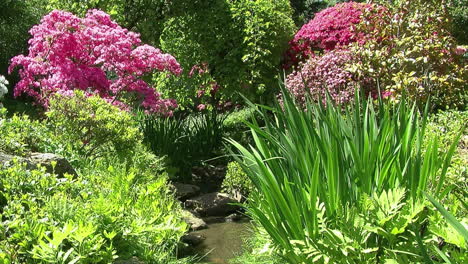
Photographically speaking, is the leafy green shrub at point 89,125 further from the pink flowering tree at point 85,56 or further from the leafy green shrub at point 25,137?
the pink flowering tree at point 85,56

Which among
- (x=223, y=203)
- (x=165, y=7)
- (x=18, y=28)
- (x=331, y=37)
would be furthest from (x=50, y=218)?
(x=18, y=28)

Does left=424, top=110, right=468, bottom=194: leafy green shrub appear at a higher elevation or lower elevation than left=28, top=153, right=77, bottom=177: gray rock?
lower

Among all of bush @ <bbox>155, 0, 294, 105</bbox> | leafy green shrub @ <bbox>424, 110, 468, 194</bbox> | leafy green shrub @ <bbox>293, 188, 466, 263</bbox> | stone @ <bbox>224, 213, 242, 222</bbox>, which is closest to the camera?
leafy green shrub @ <bbox>293, 188, 466, 263</bbox>

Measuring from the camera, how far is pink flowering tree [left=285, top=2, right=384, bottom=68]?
8.96 metres

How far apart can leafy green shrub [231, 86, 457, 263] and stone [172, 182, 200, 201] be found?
4437 mm

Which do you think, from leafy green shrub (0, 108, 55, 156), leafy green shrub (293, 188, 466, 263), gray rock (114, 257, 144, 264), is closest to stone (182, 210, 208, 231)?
leafy green shrub (0, 108, 55, 156)

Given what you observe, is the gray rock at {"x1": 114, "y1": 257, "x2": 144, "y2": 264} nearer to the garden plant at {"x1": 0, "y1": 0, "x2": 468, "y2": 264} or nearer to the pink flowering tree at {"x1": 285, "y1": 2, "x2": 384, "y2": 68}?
the garden plant at {"x1": 0, "y1": 0, "x2": 468, "y2": 264}

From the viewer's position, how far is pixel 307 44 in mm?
9508

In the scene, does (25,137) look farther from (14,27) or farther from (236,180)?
(14,27)

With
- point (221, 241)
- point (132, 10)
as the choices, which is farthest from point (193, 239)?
point (132, 10)

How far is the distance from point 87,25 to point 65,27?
1.24 feet

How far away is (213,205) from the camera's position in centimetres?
660

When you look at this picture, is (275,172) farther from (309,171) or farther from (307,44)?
(307,44)

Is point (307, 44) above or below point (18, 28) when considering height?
below
